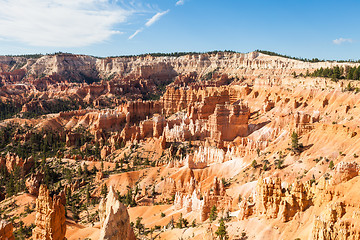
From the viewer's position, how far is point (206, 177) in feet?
182

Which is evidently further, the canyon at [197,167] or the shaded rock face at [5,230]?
the canyon at [197,167]

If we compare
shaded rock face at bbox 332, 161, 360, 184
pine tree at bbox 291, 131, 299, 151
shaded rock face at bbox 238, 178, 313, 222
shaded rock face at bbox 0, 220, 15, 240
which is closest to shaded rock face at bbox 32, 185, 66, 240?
shaded rock face at bbox 0, 220, 15, 240

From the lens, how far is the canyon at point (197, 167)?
2509cm

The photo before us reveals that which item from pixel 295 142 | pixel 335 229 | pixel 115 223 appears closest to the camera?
pixel 335 229

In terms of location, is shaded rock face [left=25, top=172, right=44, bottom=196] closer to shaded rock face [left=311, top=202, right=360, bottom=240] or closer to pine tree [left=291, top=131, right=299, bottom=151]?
pine tree [left=291, top=131, right=299, bottom=151]

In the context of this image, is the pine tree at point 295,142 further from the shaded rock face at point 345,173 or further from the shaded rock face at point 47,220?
the shaded rock face at point 47,220

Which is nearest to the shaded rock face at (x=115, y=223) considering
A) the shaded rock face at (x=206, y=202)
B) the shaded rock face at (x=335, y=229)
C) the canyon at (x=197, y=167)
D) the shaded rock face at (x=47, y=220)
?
the canyon at (x=197, y=167)

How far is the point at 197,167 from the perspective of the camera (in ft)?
192

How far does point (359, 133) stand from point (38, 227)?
1554 inches

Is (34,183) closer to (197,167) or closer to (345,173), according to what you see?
(197,167)

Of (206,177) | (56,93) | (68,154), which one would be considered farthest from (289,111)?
(56,93)

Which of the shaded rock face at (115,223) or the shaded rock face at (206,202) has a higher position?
the shaded rock face at (115,223)

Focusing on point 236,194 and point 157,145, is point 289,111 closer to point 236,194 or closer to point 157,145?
point 157,145

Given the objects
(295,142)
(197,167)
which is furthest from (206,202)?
(197,167)
